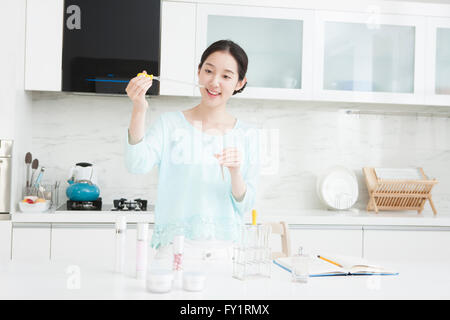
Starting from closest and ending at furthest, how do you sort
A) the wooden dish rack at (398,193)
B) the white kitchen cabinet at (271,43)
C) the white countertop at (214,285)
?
the white countertop at (214,285), the white kitchen cabinet at (271,43), the wooden dish rack at (398,193)

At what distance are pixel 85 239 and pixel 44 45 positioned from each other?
1279 millimetres

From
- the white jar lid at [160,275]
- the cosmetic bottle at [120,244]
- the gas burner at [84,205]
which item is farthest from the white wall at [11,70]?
the white jar lid at [160,275]

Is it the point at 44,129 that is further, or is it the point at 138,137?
the point at 44,129

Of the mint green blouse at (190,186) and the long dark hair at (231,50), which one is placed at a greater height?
the long dark hair at (231,50)

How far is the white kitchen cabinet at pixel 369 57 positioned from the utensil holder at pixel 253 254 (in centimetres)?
202

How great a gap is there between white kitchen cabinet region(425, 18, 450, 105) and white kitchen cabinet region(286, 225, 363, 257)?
1.14 meters

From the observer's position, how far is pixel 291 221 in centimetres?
314

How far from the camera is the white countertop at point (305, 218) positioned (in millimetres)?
A: 2941

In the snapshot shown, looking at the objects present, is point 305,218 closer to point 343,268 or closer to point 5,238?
point 343,268

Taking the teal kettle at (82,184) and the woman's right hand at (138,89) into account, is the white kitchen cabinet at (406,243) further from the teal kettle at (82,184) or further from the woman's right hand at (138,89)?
the woman's right hand at (138,89)

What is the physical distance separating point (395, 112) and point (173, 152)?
2.32 meters

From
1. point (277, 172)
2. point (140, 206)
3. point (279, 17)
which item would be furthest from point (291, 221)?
point (279, 17)
